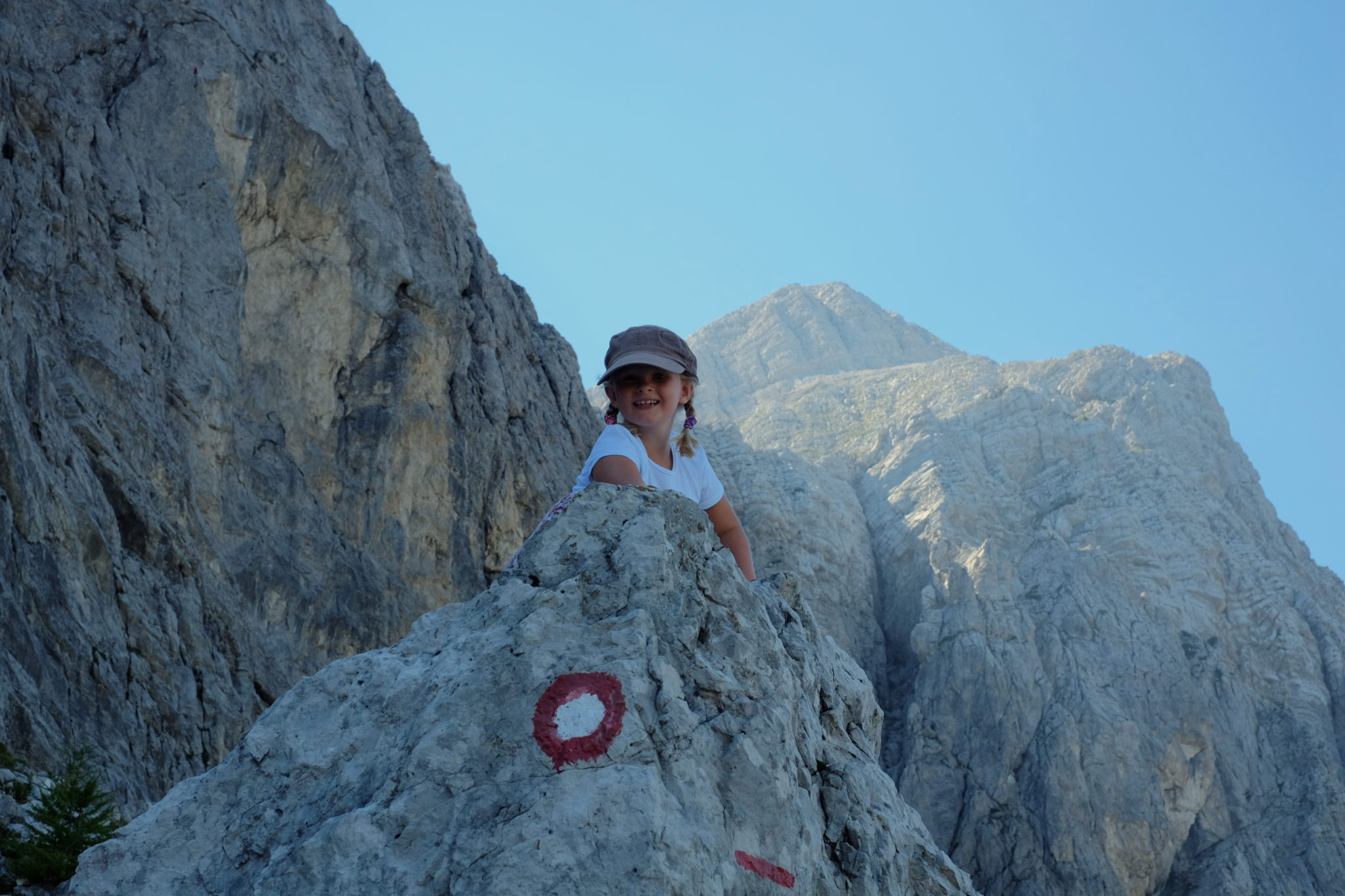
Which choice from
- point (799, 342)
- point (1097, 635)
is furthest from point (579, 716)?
point (799, 342)

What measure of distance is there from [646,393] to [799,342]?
102 meters

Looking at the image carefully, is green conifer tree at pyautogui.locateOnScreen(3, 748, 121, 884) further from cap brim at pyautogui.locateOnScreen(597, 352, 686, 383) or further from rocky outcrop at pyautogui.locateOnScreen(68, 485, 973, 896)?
cap brim at pyautogui.locateOnScreen(597, 352, 686, 383)

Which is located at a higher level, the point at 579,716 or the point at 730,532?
the point at 730,532

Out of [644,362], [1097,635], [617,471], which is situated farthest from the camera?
[1097,635]

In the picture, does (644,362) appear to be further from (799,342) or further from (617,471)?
(799,342)

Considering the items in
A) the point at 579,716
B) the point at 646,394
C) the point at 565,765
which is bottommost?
the point at 565,765

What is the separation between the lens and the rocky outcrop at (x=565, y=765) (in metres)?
3.81

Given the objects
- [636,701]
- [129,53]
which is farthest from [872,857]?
[129,53]

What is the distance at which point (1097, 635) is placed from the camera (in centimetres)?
5153

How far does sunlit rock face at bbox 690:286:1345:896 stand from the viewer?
44594 mm

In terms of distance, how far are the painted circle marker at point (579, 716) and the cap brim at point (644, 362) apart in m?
1.70

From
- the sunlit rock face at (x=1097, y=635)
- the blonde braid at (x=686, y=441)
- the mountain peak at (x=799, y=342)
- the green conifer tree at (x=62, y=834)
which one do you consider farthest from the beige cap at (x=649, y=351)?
the mountain peak at (x=799, y=342)

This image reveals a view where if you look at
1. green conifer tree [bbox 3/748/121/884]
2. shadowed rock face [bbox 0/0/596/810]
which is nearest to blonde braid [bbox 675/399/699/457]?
green conifer tree [bbox 3/748/121/884]

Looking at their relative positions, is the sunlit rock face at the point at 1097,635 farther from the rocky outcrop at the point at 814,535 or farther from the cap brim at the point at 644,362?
the cap brim at the point at 644,362
